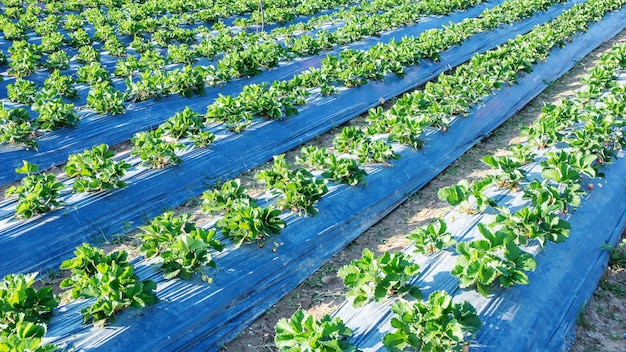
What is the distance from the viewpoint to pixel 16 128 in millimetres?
8250

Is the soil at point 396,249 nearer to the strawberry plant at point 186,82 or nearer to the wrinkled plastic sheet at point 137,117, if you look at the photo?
the wrinkled plastic sheet at point 137,117

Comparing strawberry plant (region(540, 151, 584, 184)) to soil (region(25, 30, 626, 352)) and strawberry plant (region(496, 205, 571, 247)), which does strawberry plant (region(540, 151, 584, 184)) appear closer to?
strawberry plant (region(496, 205, 571, 247))

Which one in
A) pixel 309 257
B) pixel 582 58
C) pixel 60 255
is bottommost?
pixel 582 58

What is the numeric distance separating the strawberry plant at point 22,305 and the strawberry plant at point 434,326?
303 cm

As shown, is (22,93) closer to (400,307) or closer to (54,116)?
(54,116)

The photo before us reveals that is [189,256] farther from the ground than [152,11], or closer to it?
closer to it

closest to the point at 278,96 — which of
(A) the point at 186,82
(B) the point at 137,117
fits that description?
(A) the point at 186,82

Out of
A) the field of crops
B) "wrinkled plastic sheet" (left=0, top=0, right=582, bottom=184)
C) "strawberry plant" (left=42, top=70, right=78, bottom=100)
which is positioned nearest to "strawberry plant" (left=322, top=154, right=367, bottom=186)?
the field of crops

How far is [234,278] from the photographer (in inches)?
213

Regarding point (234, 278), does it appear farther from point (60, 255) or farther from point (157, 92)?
point (157, 92)

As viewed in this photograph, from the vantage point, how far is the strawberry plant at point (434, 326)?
159 inches

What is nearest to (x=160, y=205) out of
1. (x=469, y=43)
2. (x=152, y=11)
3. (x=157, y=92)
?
(x=157, y=92)

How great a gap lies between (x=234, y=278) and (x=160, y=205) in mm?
2411

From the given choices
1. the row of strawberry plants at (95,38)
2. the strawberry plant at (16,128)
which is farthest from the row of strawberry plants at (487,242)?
the row of strawberry plants at (95,38)
